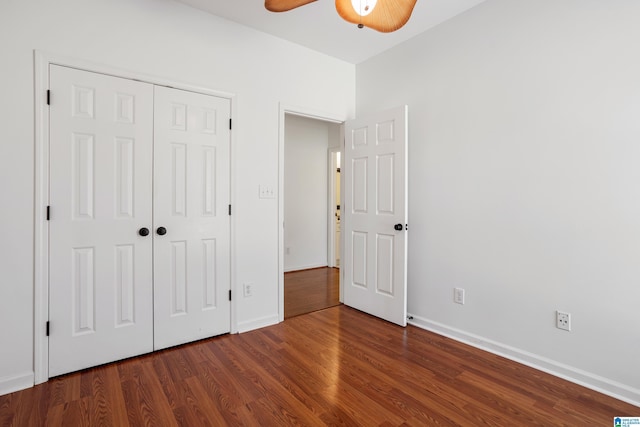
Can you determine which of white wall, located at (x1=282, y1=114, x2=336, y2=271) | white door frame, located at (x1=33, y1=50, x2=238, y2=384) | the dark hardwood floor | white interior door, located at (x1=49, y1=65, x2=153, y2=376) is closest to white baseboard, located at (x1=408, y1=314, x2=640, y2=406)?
the dark hardwood floor

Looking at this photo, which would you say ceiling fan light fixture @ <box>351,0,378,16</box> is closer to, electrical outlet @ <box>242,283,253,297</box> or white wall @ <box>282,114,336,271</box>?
electrical outlet @ <box>242,283,253,297</box>

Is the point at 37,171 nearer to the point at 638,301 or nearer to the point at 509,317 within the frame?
the point at 509,317

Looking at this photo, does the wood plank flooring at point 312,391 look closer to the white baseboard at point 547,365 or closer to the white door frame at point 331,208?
the white baseboard at point 547,365

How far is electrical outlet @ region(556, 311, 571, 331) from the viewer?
6.97 ft

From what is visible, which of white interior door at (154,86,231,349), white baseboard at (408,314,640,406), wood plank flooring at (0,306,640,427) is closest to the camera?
wood plank flooring at (0,306,640,427)

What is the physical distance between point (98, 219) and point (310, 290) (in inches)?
102

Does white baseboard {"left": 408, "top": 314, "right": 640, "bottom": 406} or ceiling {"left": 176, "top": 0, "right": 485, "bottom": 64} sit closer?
white baseboard {"left": 408, "top": 314, "right": 640, "bottom": 406}

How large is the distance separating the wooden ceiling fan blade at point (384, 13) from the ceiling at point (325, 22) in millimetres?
1009

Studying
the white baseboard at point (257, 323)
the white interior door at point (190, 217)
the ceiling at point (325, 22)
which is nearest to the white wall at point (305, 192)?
the ceiling at point (325, 22)

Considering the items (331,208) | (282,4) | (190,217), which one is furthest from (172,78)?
(331,208)

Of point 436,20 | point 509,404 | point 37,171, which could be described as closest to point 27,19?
point 37,171

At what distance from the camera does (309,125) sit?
17.7 ft

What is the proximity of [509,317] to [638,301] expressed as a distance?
29.1 inches

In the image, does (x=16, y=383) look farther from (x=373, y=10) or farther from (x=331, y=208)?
(x=331, y=208)
